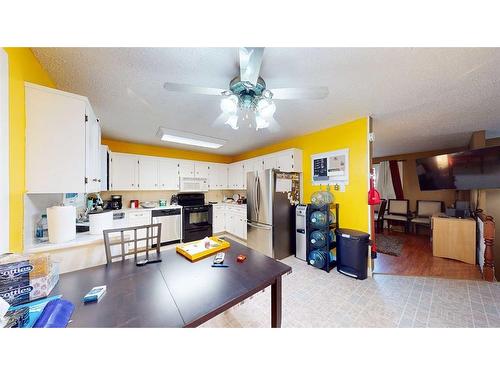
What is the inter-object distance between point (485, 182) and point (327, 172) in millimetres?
2548

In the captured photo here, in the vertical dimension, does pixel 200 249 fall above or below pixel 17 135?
below

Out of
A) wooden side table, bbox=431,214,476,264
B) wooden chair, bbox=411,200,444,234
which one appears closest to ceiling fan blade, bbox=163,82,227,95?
wooden side table, bbox=431,214,476,264

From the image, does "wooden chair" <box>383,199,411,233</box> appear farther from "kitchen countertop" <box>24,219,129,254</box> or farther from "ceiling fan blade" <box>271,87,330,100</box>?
"kitchen countertop" <box>24,219,129,254</box>

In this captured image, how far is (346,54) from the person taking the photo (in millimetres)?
1231

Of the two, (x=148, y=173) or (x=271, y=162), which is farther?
(x=148, y=173)

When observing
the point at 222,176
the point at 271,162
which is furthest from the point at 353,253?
the point at 222,176

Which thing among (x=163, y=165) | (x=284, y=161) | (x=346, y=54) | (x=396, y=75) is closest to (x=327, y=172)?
(x=284, y=161)

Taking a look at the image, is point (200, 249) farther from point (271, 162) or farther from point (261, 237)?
point (271, 162)

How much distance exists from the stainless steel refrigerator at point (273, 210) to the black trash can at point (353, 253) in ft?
2.96

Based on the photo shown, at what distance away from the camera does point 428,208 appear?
4.38 metres

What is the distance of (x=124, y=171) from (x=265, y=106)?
352 centimetres

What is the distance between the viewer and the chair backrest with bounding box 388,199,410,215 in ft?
15.4

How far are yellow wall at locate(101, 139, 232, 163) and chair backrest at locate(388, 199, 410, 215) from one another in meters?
5.27
